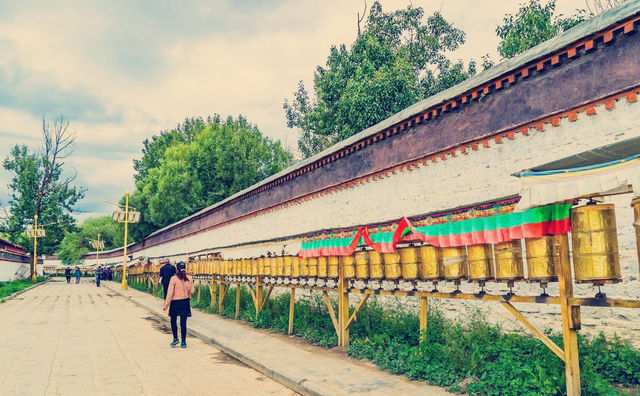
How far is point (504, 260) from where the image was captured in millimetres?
6195

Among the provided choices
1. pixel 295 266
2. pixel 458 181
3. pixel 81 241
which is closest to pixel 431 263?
pixel 458 181

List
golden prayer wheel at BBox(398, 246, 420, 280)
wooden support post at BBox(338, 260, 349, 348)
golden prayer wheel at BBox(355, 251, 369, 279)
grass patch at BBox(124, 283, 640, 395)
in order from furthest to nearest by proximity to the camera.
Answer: wooden support post at BBox(338, 260, 349, 348) < golden prayer wheel at BBox(355, 251, 369, 279) < golden prayer wheel at BBox(398, 246, 420, 280) < grass patch at BBox(124, 283, 640, 395)

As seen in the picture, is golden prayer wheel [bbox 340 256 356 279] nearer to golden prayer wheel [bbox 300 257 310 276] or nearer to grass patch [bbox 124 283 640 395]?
grass patch [bbox 124 283 640 395]

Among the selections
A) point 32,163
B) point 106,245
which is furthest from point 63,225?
point 106,245

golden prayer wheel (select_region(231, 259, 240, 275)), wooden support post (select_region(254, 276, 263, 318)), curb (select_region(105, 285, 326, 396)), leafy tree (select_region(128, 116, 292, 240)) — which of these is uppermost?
leafy tree (select_region(128, 116, 292, 240))

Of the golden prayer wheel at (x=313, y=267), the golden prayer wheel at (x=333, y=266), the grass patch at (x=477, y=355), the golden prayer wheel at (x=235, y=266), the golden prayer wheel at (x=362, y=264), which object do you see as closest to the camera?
the grass patch at (x=477, y=355)

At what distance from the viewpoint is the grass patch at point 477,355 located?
5871 mm

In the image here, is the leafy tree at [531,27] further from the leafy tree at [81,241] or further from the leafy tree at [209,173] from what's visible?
the leafy tree at [81,241]

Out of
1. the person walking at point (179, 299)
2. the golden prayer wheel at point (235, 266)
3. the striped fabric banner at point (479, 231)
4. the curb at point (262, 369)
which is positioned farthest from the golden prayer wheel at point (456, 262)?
the golden prayer wheel at point (235, 266)

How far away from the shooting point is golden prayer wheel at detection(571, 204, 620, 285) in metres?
5.00

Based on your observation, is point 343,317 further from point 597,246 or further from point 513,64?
point 513,64

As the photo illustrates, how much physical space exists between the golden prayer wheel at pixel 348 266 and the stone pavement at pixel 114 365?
2479 mm

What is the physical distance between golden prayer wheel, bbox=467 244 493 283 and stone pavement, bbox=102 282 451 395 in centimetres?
158

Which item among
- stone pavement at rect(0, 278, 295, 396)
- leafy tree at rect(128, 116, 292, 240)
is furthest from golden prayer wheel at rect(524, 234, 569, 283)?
leafy tree at rect(128, 116, 292, 240)
